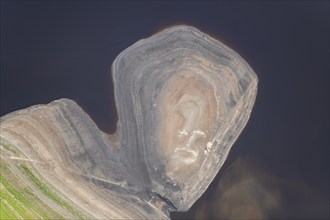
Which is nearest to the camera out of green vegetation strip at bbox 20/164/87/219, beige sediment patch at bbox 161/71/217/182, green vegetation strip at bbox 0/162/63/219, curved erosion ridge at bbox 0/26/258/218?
green vegetation strip at bbox 0/162/63/219

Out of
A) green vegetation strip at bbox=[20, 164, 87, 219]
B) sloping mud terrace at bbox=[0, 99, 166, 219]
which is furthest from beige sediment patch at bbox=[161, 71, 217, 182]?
green vegetation strip at bbox=[20, 164, 87, 219]

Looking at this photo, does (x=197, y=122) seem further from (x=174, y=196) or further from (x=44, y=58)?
(x=44, y=58)

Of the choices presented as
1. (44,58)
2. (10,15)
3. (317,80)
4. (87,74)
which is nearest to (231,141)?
(317,80)

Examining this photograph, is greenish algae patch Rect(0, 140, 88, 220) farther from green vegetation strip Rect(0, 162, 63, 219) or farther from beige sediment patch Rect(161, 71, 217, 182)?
beige sediment patch Rect(161, 71, 217, 182)

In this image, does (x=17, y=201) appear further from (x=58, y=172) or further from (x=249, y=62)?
(x=249, y=62)

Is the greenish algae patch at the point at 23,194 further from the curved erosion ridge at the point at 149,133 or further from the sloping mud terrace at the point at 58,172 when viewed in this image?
the curved erosion ridge at the point at 149,133

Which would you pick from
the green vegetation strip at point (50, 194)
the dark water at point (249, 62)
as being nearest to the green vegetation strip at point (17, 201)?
the green vegetation strip at point (50, 194)
